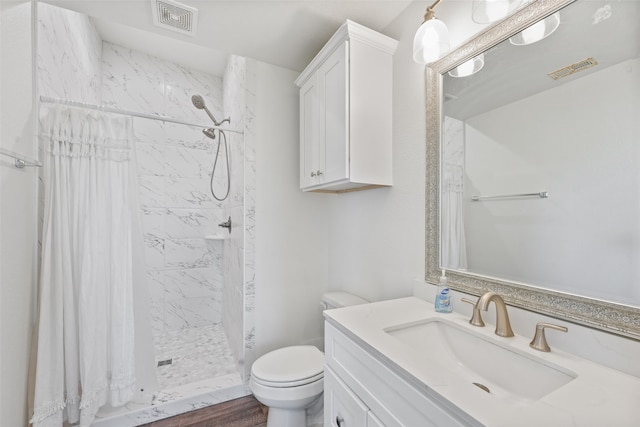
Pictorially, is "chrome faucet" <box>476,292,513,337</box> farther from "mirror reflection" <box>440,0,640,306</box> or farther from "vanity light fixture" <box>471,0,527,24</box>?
"vanity light fixture" <box>471,0,527,24</box>

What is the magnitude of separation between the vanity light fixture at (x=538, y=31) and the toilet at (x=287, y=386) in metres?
1.71

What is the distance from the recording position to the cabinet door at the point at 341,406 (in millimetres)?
882

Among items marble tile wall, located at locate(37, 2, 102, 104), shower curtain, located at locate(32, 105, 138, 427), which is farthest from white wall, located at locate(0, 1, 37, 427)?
marble tile wall, located at locate(37, 2, 102, 104)

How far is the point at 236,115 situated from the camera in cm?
227

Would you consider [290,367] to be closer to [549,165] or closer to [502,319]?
[502,319]

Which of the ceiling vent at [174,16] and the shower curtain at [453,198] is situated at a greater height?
the ceiling vent at [174,16]

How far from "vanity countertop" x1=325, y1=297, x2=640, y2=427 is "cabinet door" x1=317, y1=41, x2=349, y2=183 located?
2.77 ft

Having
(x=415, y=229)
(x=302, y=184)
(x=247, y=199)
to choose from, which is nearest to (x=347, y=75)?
(x=302, y=184)

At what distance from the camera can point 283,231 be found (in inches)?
80.8

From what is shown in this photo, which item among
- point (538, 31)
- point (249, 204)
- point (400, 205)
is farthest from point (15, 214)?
point (538, 31)

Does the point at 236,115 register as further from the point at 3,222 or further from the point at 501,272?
the point at 501,272

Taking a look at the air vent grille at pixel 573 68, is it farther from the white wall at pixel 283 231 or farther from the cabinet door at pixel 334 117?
the white wall at pixel 283 231

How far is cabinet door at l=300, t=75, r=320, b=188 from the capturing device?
1703 millimetres

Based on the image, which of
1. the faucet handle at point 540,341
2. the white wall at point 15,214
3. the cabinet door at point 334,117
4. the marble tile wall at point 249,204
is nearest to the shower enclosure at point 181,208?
the marble tile wall at point 249,204
